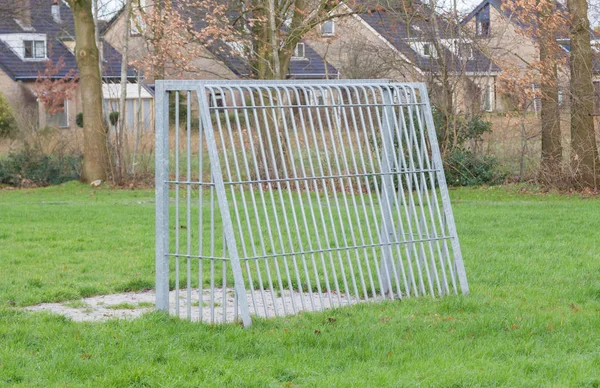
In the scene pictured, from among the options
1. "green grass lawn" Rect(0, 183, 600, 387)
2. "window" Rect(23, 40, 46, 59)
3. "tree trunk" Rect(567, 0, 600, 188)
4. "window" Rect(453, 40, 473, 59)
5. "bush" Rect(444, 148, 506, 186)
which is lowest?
"green grass lawn" Rect(0, 183, 600, 387)

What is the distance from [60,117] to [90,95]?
23539 mm

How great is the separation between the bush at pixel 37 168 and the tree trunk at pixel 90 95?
123cm

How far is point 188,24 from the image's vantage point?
23375 millimetres

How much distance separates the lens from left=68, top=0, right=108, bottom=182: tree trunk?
75.4 ft

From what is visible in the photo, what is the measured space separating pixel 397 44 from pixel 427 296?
15.6 m

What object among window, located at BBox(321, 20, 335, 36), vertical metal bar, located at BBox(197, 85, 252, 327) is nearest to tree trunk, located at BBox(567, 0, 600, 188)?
window, located at BBox(321, 20, 335, 36)

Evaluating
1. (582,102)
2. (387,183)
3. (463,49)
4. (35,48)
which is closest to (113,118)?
(463,49)

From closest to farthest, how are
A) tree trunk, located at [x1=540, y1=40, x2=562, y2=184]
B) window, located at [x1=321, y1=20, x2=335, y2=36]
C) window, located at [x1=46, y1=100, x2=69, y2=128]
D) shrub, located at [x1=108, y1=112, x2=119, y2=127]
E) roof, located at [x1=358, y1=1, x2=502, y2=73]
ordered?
tree trunk, located at [x1=540, y1=40, x2=562, y2=184] → roof, located at [x1=358, y1=1, x2=502, y2=73] → shrub, located at [x1=108, y1=112, x2=119, y2=127] → window, located at [x1=321, y1=20, x2=335, y2=36] → window, located at [x1=46, y1=100, x2=69, y2=128]

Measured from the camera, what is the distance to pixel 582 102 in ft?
61.7

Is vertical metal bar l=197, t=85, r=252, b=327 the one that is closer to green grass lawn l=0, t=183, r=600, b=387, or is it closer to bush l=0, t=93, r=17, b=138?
green grass lawn l=0, t=183, r=600, b=387

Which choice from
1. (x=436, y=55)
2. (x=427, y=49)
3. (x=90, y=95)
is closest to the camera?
(x=427, y=49)

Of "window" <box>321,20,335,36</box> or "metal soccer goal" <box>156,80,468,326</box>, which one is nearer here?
"metal soccer goal" <box>156,80,468,326</box>

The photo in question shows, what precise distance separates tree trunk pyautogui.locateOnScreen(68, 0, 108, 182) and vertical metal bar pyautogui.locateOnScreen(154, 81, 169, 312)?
1575cm

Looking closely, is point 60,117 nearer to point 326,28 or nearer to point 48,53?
point 48,53
